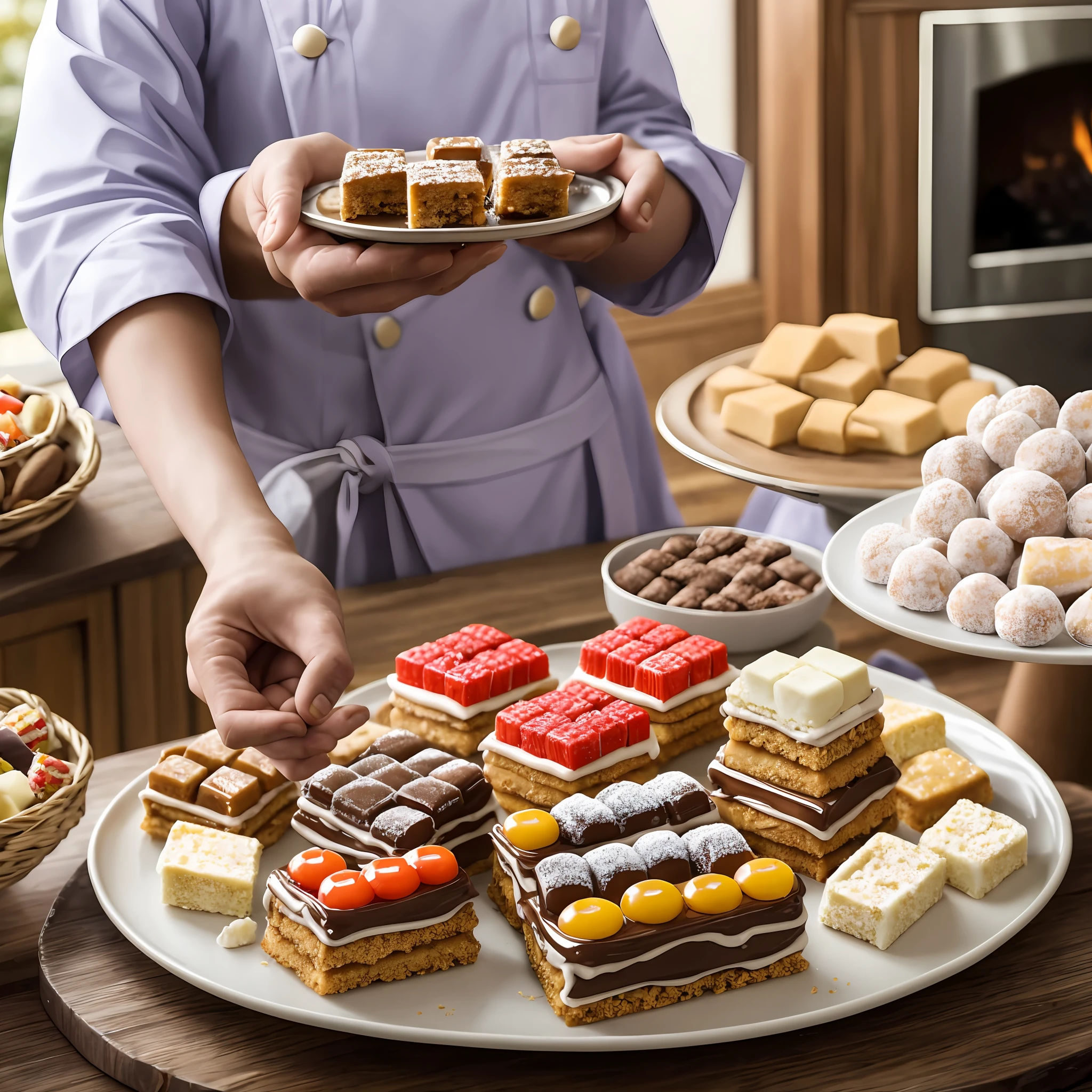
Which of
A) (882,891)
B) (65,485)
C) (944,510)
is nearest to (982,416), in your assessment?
(944,510)

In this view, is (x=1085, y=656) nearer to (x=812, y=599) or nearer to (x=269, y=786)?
(x=812, y=599)

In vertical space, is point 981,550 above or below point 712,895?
above

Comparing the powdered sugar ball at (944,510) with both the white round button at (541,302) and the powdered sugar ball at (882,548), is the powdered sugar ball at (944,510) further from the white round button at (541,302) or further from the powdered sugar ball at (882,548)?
the white round button at (541,302)

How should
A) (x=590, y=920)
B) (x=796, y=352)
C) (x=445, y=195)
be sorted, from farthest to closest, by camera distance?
(x=796, y=352), (x=445, y=195), (x=590, y=920)

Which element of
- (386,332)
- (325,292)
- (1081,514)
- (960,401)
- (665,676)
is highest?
(325,292)

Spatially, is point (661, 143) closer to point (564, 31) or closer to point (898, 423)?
point (564, 31)

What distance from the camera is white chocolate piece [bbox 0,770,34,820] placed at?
1.15 m

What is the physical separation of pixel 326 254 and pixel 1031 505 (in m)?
0.71

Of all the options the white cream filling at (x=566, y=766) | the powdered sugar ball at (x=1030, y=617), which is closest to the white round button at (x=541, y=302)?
the white cream filling at (x=566, y=766)

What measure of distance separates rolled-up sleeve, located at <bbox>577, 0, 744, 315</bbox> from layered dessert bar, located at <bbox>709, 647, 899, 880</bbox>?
703 millimetres

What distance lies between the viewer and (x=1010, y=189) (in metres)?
4.36

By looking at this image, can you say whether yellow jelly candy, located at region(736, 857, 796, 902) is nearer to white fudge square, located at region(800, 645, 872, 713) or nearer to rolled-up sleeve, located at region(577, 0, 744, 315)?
white fudge square, located at region(800, 645, 872, 713)

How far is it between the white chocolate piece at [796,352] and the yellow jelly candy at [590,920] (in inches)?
48.2

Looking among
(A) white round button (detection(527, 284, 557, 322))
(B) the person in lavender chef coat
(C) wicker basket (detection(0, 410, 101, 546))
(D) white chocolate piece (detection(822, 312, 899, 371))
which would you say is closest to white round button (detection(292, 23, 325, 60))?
(B) the person in lavender chef coat
